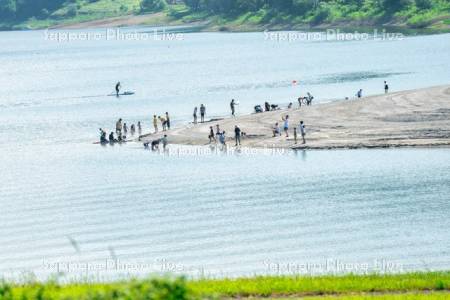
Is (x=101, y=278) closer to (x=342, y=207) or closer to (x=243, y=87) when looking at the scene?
(x=342, y=207)

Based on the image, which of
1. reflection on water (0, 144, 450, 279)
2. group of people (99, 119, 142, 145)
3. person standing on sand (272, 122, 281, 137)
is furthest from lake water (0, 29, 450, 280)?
person standing on sand (272, 122, 281, 137)

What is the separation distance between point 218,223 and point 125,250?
649 centimetres

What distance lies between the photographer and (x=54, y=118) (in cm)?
11088

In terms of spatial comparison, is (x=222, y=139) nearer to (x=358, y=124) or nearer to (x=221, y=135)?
(x=221, y=135)

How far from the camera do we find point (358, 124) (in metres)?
82.8

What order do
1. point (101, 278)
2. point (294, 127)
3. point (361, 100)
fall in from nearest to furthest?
point (101, 278)
point (294, 127)
point (361, 100)

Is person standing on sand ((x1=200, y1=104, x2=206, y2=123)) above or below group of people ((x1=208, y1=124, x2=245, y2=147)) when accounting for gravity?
above

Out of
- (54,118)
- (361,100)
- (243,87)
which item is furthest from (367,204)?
(243,87)

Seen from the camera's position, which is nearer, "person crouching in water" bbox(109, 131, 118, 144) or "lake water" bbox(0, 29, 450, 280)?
"lake water" bbox(0, 29, 450, 280)

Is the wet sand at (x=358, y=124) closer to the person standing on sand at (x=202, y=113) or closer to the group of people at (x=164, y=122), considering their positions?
the group of people at (x=164, y=122)

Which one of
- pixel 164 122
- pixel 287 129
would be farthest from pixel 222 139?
pixel 164 122

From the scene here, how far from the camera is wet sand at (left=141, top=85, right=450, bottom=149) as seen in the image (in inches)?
3014

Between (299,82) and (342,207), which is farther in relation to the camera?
(299,82)

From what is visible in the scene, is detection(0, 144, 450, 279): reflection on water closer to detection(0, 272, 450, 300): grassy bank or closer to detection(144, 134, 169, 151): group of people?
detection(144, 134, 169, 151): group of people
